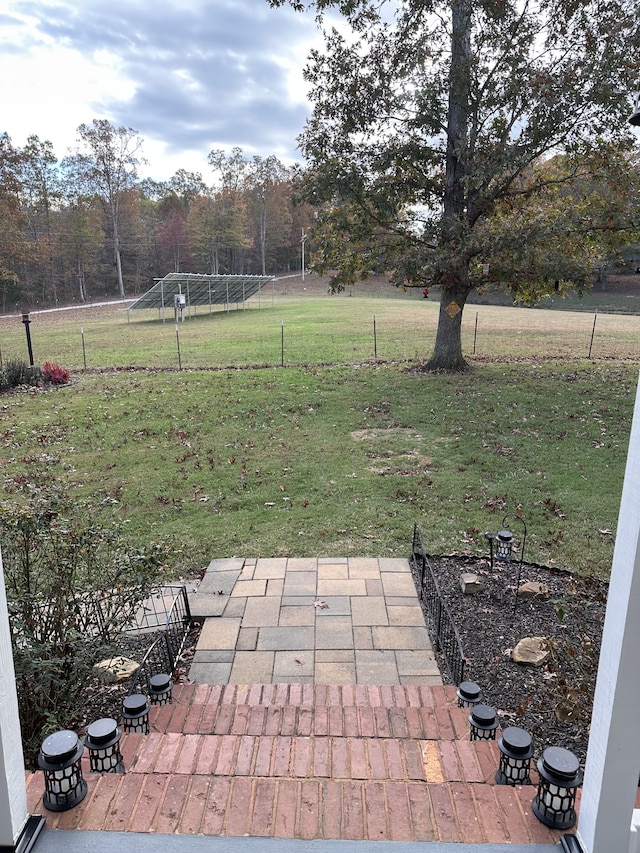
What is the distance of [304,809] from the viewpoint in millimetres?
1568

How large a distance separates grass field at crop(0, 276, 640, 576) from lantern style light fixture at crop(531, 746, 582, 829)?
262cm

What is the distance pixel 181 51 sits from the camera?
2.42 m

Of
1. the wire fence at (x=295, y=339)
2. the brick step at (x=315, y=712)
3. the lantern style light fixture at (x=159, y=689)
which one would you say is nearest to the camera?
the brick step at (x=315, y=712)

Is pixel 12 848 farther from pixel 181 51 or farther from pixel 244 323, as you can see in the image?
pixel 244 323

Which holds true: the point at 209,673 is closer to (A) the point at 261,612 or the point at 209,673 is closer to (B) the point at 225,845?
(A) the point at 261,612

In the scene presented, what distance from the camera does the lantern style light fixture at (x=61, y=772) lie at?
150 cm

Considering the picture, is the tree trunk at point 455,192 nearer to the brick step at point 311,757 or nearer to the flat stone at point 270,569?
the flat stone at point 270,569

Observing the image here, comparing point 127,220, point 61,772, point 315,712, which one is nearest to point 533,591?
point 315,712

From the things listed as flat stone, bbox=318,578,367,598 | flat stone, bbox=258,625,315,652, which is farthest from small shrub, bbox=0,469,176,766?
flat stone, bbox=318,578,367,598

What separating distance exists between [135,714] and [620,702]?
198 cm

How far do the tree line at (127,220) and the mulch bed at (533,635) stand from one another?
1077 inches

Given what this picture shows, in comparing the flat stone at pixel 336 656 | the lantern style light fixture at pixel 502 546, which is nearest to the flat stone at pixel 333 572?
the flat stone at pixel 336 656

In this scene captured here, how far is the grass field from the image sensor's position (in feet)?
17.3

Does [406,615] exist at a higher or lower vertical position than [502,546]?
lower
